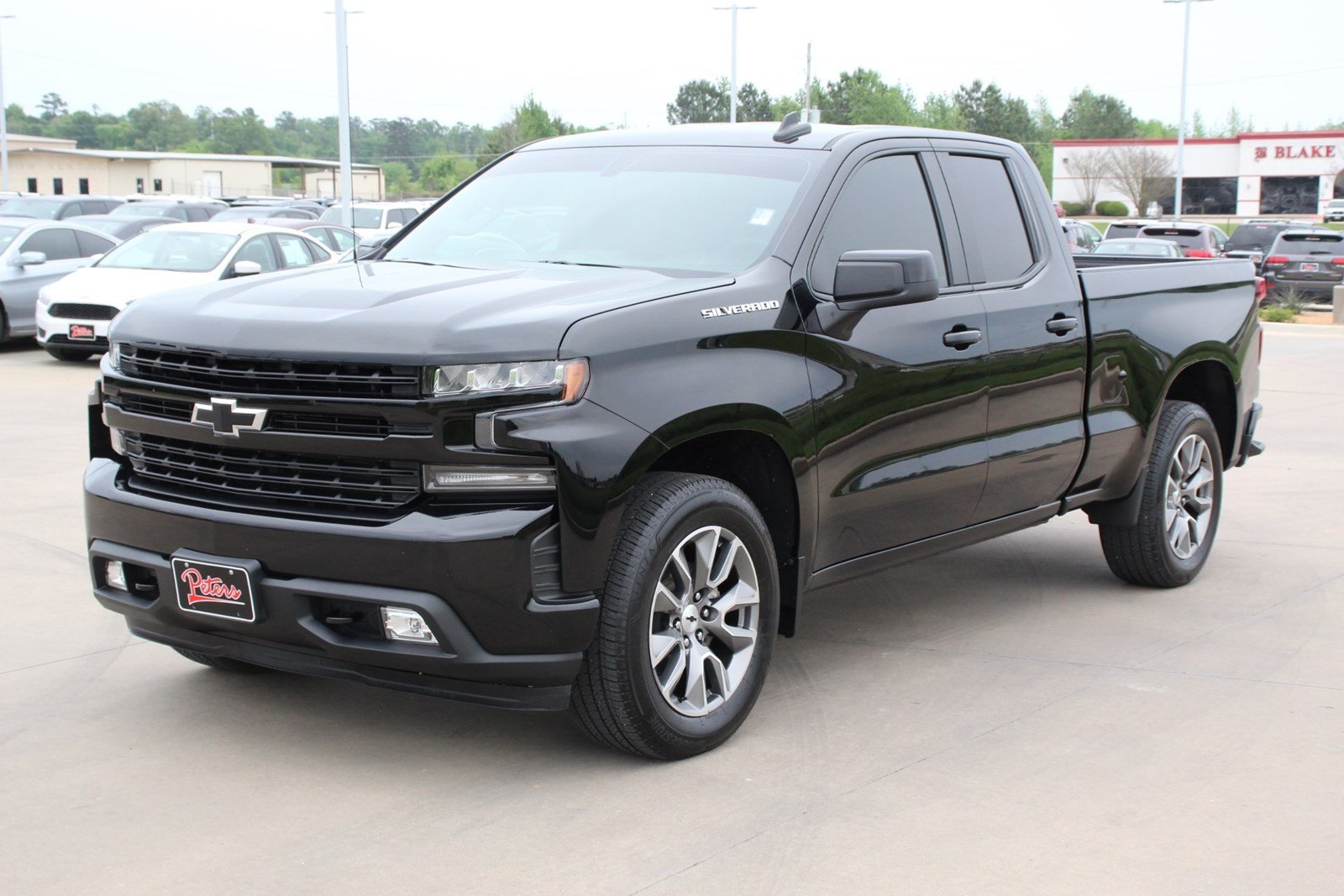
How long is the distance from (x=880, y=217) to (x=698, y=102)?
121712 millimetres

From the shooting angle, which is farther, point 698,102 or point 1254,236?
point 698,102

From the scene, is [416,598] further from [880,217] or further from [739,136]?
[739,136]

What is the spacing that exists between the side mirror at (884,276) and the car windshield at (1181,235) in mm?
23629

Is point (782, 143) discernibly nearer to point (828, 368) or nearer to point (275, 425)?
point (828, 368)

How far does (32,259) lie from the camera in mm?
17562

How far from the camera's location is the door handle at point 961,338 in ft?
17.9

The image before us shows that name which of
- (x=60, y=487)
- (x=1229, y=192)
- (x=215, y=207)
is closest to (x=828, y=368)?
(x=60, y=487)

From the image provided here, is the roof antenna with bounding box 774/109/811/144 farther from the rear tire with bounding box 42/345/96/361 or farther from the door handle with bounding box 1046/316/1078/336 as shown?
the rear tire with bounding box 42/345/96/361

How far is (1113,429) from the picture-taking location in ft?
20.9

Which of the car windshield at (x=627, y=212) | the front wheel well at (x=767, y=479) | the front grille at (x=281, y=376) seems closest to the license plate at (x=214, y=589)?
the front grille at (x=281, y=376)

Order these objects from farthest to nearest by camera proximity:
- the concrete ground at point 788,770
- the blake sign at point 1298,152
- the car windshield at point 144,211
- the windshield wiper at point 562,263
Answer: the blake sign at point 1298,152 → the car windshield at point 144,211 → the windshield wiper at point 562,263 → the concrete ground at point 788,770

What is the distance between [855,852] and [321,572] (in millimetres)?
1622

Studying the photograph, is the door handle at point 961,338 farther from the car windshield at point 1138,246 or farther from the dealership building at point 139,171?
the dealership building at point 139,171

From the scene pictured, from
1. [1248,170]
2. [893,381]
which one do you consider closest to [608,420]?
[893,381]
